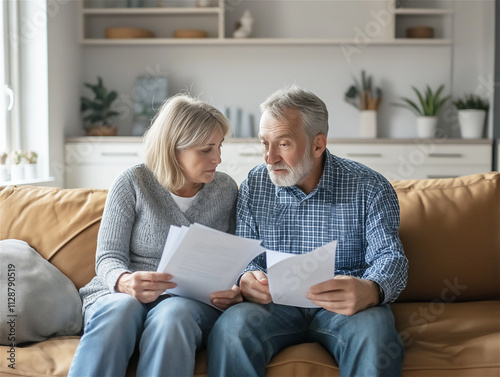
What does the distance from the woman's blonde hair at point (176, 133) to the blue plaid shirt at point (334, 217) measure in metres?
0.23

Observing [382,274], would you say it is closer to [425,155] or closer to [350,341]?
[350,341]

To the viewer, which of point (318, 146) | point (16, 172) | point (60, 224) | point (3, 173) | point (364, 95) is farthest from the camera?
point (364, 95)

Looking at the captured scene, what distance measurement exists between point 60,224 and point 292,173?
82 centimetres

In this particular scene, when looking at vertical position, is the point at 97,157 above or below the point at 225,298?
above

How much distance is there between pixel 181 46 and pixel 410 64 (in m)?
1.77

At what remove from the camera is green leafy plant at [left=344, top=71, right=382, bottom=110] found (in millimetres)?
4527

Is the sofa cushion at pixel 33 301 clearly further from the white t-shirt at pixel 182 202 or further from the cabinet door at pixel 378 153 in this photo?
the cabinet door at pixel 378 153

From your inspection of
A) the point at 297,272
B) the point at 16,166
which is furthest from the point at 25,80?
the point at 297,272

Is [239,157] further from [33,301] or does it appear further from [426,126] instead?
[33,301]

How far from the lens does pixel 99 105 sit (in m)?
4.48

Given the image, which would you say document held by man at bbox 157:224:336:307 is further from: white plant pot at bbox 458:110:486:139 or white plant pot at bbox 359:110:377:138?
white plant pot at bbox 458:110:486:139

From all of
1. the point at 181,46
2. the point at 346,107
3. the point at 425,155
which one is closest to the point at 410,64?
the point at 346,107

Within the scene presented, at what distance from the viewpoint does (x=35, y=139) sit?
391cm

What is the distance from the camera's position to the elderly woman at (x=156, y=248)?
1499 millimetres
